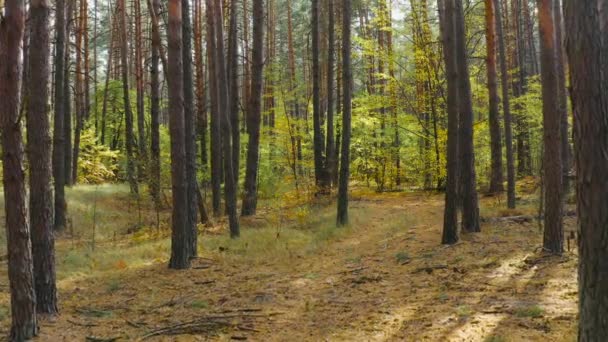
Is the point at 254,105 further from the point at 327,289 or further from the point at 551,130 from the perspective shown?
the point at 551,130

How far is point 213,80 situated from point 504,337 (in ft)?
41.0

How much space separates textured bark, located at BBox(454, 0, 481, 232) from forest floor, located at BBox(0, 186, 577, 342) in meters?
0.48

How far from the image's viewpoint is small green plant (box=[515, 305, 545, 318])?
5.50m

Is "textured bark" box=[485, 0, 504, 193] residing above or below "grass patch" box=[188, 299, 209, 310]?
above

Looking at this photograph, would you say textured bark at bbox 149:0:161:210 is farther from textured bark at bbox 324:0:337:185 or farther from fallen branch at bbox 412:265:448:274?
fallen branch at bbox 412:265:448:274

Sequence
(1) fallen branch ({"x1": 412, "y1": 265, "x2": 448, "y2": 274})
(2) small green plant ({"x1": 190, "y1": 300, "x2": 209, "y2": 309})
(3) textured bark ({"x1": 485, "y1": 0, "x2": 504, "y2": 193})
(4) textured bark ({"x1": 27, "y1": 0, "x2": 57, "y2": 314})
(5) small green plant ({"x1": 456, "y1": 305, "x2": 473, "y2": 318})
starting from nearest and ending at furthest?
1. (5) small green plant ({"x1": 456, "y1": 305, "x2": 473, "y2": 318})
2. (4) textured bark ({"x1": 27, "y1": 0, "x2": 57, "y2": 314})
3. (2) small green plant ({"x1": 190, "y1": 300, "x2": 209, "y2": 309})
4. (1) fallen branch ({"x1": 412, "y1": 265, "x2": 448, "y2": 274})
5. (3) textured bark ({"x1": 485, "y1": 0, "x2": 504, "y2": 193})

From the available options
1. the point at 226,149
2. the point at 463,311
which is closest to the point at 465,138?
the point at 463,311

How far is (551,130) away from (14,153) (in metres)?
7.69

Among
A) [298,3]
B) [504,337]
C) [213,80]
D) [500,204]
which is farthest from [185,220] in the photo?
[298,3]

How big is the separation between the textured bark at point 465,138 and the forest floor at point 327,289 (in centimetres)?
48

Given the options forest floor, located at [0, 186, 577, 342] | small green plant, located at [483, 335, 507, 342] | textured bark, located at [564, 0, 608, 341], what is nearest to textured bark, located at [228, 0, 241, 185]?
forest floor, located at [0, 186, 577, 342]

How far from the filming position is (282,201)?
1739 cm

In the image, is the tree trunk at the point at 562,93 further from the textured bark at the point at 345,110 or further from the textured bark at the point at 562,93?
the textured bark at the point at 345,110

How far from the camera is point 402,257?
31.4 ft
